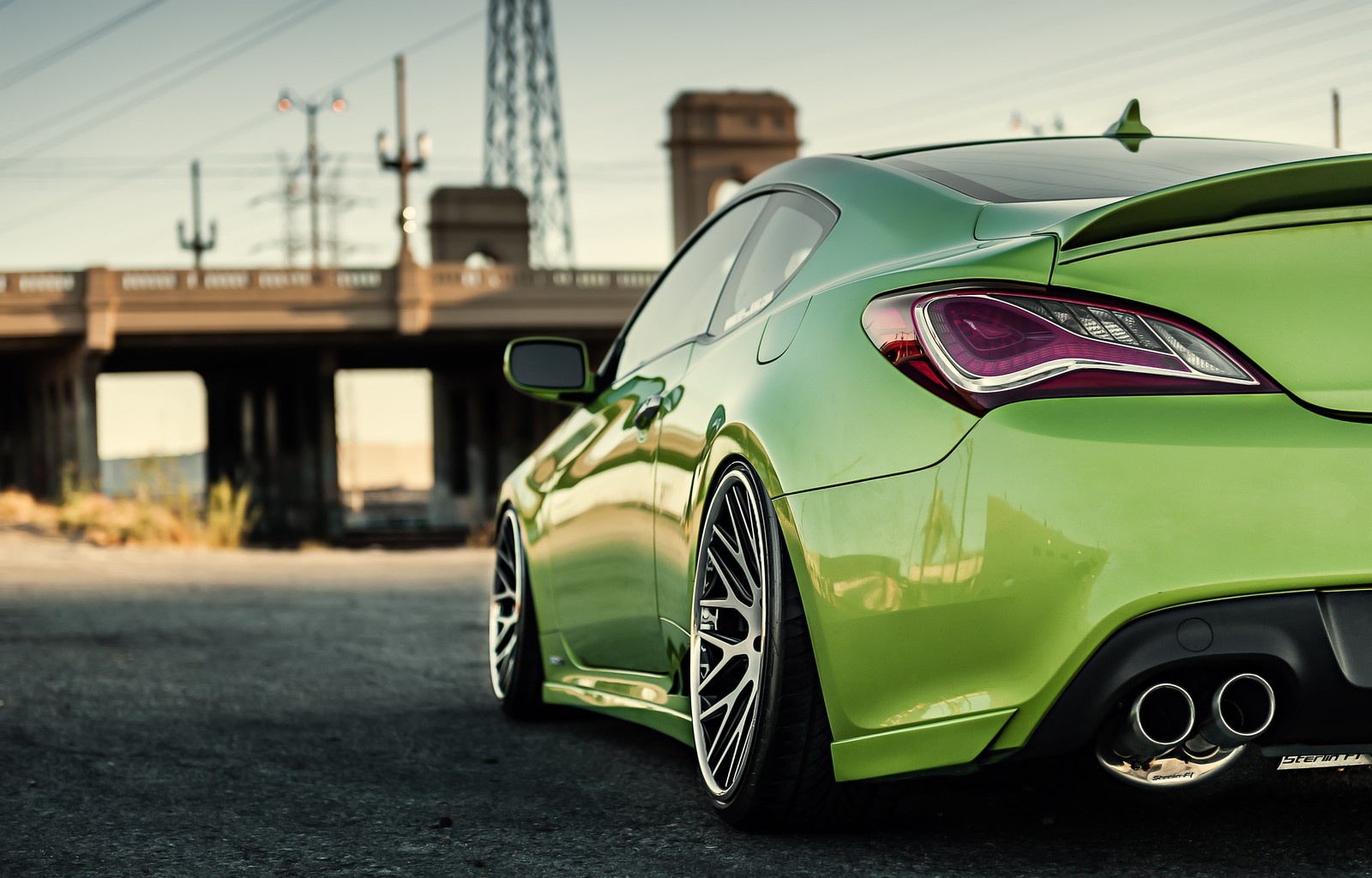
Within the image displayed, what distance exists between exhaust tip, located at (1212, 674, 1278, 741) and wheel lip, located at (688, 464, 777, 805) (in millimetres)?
848

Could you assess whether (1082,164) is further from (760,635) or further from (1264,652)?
(1264,652)

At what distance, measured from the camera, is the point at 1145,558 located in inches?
94.0

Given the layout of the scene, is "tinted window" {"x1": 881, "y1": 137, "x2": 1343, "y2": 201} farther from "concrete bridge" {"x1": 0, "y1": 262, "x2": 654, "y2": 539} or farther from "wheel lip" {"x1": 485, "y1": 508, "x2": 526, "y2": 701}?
"concrete bridge" {"x1": 0, "y1": 262, "x2": 654, "y2": 539}

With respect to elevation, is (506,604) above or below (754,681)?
below

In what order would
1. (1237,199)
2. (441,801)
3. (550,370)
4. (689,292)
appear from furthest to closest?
(550,370)
(689,292)
(441,801)
(1237,199)

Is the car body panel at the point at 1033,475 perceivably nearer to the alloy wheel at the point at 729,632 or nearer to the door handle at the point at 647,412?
the alloy wheel at the point at 729,632

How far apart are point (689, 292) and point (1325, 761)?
2.31 meters

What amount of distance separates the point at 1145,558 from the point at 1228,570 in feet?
0.41

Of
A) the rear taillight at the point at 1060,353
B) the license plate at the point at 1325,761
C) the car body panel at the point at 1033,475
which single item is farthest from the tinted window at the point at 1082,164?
the license plate at the point at 1325,761

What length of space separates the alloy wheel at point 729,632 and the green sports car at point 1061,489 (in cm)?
1

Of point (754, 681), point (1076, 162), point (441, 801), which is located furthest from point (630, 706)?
point (1076, 162)

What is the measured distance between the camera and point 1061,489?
2430mm

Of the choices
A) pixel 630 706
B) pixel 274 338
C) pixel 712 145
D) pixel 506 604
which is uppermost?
pixel 712 145

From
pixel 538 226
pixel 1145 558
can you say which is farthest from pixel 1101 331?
pixel 538 226
